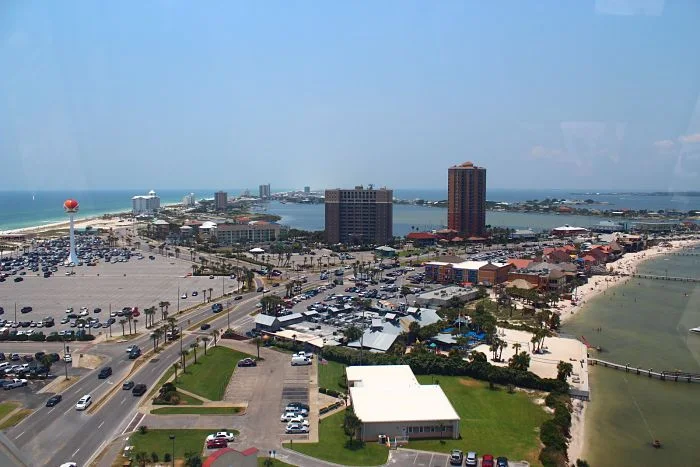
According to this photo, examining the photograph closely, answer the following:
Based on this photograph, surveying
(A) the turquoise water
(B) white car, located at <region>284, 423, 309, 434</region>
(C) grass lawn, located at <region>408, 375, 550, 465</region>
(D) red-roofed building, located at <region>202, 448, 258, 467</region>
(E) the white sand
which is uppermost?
(D) red-roofed building, located at <region>202, 448, 258, 467</region>

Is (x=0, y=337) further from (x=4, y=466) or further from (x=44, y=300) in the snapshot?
(x=4, y=466)

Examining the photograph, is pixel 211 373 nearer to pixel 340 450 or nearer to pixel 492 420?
pixel 340 450

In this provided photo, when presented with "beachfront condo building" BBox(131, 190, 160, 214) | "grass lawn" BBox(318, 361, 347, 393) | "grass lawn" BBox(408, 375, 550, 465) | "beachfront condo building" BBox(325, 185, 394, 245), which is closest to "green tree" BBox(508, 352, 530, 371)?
"grass lawn" BBox(408, 375, 550, 465)

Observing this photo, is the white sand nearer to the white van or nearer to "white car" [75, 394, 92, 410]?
the white van

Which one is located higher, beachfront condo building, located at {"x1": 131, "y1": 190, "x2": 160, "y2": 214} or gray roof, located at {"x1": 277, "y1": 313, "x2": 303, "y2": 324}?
beachfront condo building, located at {"x1": 131, "y1": 190, "x2": 160, "y2": 214}

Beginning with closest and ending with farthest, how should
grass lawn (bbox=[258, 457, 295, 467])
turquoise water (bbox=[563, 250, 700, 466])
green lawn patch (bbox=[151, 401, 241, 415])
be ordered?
grass lawn (bbox=[258, 457, 295, 467]) → turquoise water (bbox=[563, 250, 700, 466]) → green lawn patch (bbox=[151, 401, 241, 415])

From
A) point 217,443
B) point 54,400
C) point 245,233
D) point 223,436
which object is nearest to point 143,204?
point 245,233
